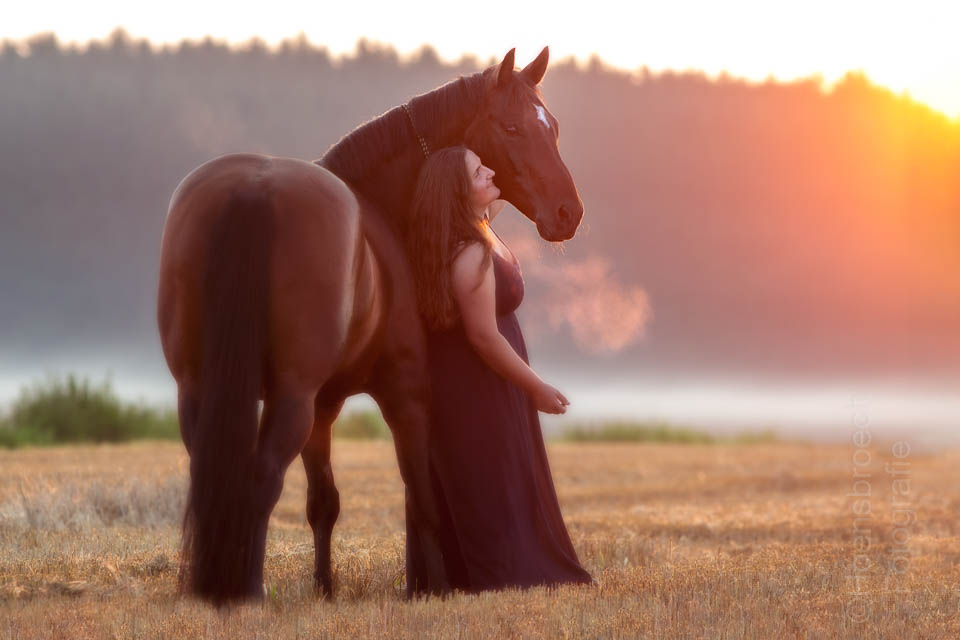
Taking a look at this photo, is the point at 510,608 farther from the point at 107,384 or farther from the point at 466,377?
the point at 107,384

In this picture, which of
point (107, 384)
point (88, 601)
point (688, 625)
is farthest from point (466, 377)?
point (107, 384)

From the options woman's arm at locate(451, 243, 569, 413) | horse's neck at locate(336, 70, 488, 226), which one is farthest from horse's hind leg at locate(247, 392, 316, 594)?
horse's neck at locate(336, 70, 488, 226)

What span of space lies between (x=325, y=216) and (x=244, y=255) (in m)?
0.42

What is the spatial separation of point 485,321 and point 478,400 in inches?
18.4

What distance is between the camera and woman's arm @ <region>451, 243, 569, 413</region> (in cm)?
600

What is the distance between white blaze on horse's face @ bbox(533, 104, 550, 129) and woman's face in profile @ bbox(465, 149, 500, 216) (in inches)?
14.6

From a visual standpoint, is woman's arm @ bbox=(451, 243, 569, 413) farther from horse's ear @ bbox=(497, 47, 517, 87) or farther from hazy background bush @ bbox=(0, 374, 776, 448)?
hazy background bush @ bbox=(0, 374, 776, 448)

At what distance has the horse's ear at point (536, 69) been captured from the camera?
6.37m

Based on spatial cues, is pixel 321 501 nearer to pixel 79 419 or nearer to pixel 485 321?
pixel 485 321

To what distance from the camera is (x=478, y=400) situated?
6.30 m

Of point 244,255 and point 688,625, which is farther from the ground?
point 244,255

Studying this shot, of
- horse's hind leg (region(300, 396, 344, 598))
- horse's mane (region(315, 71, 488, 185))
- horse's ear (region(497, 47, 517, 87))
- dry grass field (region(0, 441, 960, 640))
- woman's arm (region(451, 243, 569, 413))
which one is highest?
horse's ear (region(497, 47, 517, 87))

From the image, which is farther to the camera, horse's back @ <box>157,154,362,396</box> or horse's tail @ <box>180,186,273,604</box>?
horse's back @ <box>157,154,362,396</box>

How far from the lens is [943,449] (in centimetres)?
2234
